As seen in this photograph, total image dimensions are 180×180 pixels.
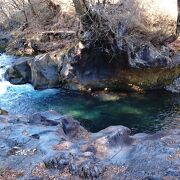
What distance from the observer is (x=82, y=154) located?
8422 mm

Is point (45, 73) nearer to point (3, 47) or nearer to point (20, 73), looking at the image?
point (20, 73)

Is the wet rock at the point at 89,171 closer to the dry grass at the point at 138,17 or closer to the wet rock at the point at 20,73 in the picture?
the dry grass at the point at 138,17

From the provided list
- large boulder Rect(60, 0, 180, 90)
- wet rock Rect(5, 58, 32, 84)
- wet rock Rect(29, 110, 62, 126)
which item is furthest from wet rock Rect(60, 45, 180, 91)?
wet rock Rect(29, 110, 62, 126)

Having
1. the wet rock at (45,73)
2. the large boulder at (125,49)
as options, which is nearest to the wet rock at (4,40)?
the wet rock at (45,73)

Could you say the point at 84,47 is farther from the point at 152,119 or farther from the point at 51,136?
the point at 51,136

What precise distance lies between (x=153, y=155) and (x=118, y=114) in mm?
7108

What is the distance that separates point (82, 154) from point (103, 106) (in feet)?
26.7

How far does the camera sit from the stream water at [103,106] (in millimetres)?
14312

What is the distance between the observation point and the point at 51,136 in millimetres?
9602

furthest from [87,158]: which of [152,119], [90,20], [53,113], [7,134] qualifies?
[90,20]

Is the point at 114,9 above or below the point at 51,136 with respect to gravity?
above

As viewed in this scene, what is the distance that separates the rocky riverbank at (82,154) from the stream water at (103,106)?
404 centimetres

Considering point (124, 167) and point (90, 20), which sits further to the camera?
point (90, 20)

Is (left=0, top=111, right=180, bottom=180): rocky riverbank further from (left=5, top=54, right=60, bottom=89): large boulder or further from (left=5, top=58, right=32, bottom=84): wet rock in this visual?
(left=5, top=58, right=32, bottom=84): wet rock
